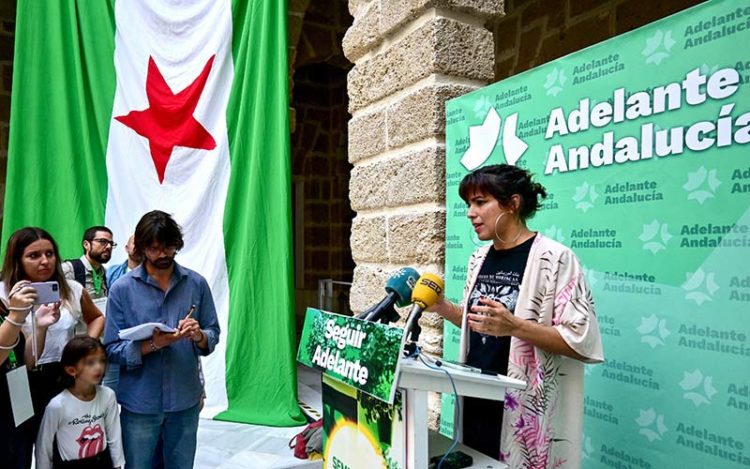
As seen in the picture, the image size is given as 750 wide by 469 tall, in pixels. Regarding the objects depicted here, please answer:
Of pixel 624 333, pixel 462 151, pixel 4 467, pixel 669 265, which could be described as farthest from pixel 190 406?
pixel 669 265

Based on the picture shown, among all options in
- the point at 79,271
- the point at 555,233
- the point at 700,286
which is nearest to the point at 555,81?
the point at 555,233

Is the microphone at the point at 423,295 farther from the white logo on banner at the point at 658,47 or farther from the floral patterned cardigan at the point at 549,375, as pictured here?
the white logo on banner at the point at 658,47

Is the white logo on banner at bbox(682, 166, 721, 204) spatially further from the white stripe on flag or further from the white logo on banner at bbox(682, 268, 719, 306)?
the white stripe on flag

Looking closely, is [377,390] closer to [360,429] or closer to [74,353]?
[360,429]

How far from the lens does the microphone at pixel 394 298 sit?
5.23ft

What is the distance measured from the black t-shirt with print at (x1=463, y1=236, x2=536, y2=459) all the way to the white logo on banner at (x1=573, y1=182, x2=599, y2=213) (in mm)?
383

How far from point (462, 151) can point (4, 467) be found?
240cm

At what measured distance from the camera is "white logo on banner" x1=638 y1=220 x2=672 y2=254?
1.78 meters

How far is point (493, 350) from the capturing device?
6.06 feet

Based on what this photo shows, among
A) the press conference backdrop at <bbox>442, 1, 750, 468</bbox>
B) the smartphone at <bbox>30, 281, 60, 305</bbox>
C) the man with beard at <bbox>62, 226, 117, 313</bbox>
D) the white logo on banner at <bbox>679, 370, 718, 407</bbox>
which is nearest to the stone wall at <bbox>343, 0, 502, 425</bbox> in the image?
the press conference backdrop at <bbox>442, 1, 750, 468</bbox>

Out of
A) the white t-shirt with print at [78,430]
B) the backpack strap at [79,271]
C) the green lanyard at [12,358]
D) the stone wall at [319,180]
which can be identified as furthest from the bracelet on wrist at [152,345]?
the stone wall at [319,180]

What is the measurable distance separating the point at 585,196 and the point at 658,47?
1.80ft

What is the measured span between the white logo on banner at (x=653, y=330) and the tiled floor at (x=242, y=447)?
2.56 meters

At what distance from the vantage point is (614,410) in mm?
1976
